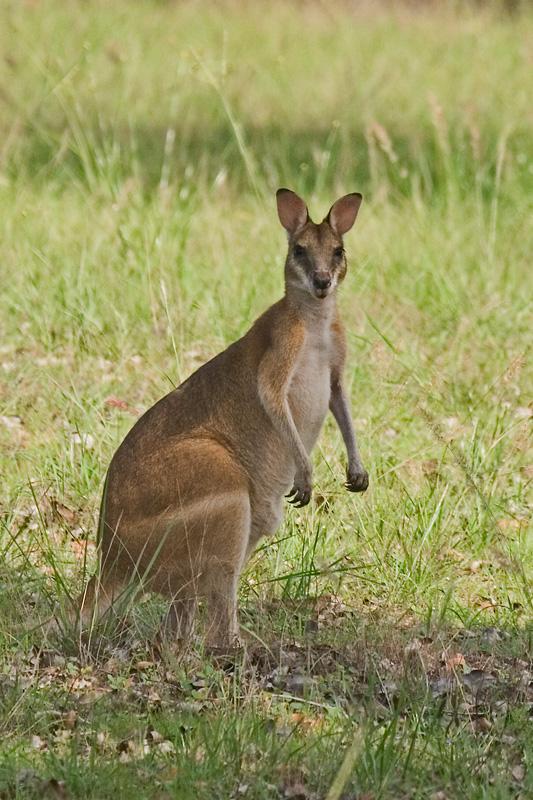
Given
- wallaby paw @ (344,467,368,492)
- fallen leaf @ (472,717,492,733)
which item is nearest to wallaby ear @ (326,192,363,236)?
wallaby paw @ (344,467,368,492)

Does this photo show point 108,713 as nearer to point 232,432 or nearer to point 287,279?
point 232,432

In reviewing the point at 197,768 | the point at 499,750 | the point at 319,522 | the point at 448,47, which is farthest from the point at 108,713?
the point at 448,47

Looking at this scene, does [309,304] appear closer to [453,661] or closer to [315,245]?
[315,245]

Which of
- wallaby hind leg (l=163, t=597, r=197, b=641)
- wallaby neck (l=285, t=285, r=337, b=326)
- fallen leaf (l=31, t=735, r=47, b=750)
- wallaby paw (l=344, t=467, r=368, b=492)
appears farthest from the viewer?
wallaby paw (l=344, t=467, r=368, b=492)

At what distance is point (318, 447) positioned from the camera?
624 cm

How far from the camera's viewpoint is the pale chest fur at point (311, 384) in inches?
198

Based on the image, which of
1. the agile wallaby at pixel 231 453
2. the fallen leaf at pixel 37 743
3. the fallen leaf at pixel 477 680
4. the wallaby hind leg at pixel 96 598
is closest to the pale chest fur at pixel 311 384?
the agile wallaby at pixel 231 453

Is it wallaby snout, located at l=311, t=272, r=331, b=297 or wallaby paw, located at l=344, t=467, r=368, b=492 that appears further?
wallaby paw, located at l=344, t=467, r=368, b=492

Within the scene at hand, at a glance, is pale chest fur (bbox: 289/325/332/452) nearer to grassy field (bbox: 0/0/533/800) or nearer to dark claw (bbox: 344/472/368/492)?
dark claw (bbox: 344/472/368/492)

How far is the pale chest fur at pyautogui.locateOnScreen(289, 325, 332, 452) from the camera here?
16.5 feet

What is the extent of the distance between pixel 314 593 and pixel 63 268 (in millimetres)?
3053

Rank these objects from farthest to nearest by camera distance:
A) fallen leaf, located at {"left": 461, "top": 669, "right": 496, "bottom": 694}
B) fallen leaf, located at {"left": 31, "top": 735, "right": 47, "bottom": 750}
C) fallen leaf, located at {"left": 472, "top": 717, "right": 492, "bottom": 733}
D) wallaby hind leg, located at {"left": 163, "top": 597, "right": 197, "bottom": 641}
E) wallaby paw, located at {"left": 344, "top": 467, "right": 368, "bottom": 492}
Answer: wallaby paw, located at {"left": 344, "top": 467, "right": 368, "bottom": 492} → wallaby hind leg, located at {"left": 163, "top": 597, "right": 197, "bottom": 641} → fallen leaf, located at {"left": 461, "top": 669, "right": 496, "bottom": 694} → fallen leaf, located at {"left": 472, "top": 717, "right": 492, "bottom": 733} → fallen leaf, located at {"left": 31, "top": 735, "right": 47, "bottom": 750}

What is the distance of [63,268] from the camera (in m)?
7.77

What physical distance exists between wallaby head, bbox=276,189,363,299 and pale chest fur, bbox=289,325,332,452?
199 mm
